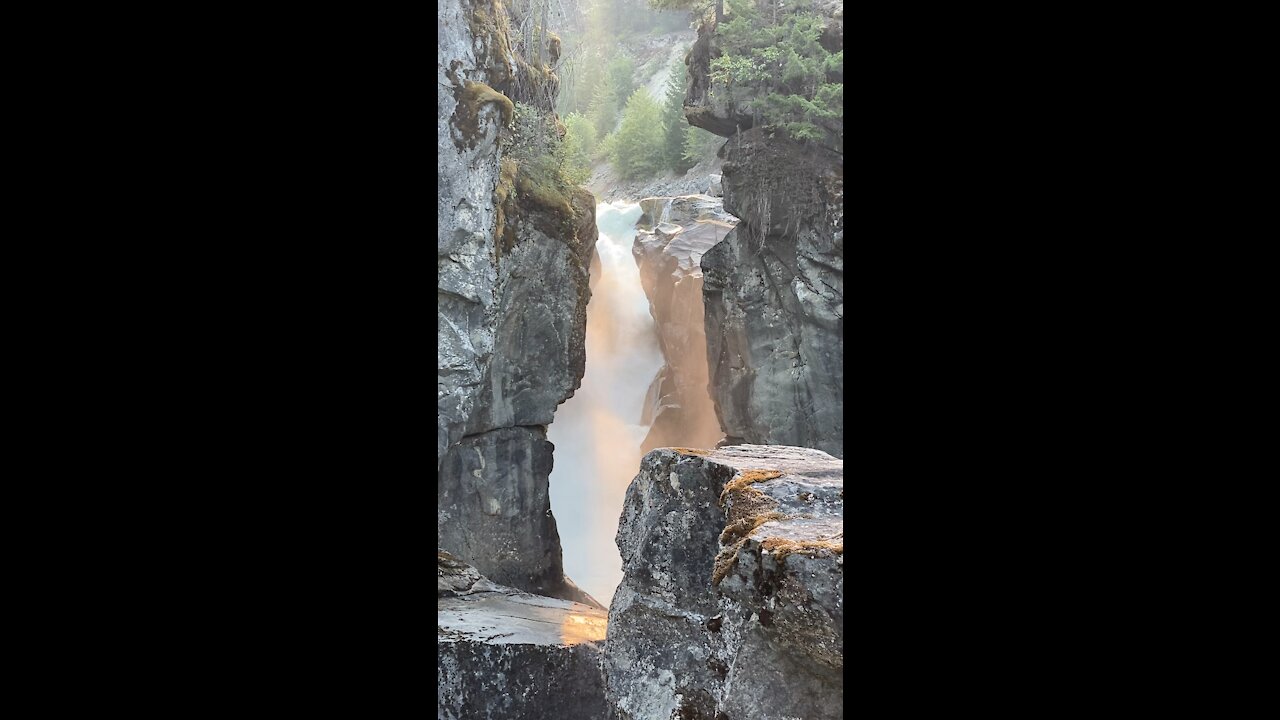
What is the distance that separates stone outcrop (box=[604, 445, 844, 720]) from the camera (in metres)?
4.25

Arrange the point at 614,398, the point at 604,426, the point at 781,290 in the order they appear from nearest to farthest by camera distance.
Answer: the point at 781,290 < the point at 604,426 < the point at 614,398

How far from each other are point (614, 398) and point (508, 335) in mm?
8661

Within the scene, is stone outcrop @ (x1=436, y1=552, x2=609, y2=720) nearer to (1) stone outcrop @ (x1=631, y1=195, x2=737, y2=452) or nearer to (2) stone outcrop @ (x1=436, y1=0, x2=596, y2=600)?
(2) stone outcrop @ (x1=436, y1=0, x2=596, y2=600)

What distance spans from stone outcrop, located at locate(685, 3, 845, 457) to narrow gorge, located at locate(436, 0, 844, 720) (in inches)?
1.5

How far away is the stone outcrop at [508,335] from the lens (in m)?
13.1

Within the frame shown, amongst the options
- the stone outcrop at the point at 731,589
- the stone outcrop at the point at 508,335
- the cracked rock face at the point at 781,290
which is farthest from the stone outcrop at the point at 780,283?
the stone outcrop at the point at 731,589

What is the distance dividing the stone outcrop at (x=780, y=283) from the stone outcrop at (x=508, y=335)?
259 cm

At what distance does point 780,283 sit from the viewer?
16.4 m

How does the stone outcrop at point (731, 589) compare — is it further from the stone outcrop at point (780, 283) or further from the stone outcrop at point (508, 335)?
the stone outcrop at point (780, 283)

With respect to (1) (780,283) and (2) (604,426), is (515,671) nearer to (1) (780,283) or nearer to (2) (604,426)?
(1) (780,283)

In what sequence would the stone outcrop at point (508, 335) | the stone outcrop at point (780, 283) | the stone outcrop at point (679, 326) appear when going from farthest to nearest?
1. the stone outcrop at point (679, 326)
2. the stone outcrop at point (780, 283)
3. the stone outcrop at point (508, 335)

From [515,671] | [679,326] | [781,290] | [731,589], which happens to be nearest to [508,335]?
[781,290]
